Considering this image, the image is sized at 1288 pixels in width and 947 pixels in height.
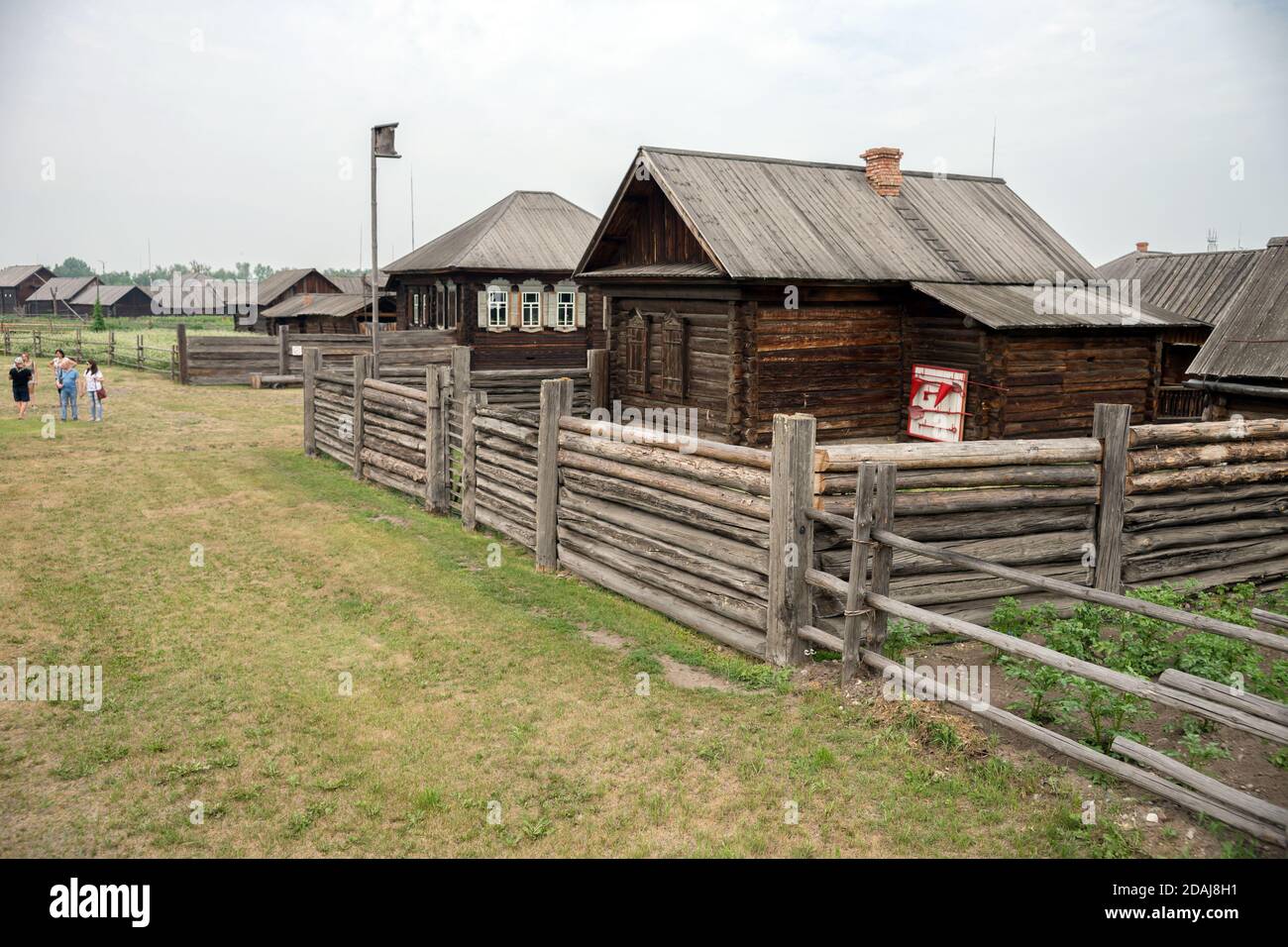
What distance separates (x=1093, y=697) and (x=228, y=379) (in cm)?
3225

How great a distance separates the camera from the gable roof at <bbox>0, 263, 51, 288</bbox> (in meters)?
93.0

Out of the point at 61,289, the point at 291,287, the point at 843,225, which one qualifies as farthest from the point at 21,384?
the point at 61,289

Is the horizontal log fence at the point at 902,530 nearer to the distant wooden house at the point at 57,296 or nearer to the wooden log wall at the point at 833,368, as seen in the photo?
the wooden log wall at the point at 833,368

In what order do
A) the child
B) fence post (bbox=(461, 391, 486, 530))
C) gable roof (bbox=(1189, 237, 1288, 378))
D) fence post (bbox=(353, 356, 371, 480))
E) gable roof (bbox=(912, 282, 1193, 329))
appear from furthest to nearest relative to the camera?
1. the child
2. fence post (bbox=(353, 356, 371, 480))
3. gable roof (bbox=(912, 282, 1193, 329))
4. gable roof (bbox=(1189, 237, 1288, 378))
5. fence post (bbox=(461, 391, 486, 530))

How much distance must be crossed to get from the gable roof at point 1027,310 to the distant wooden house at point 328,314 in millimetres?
28228

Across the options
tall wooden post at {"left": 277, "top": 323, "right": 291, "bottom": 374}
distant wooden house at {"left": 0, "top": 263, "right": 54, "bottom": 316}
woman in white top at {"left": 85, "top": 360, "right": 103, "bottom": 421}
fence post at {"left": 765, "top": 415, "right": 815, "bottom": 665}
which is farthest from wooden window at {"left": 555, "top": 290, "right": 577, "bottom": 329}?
distant wooden house at {"left": 0, "top": 263, "right": 54, "bottom": 316}

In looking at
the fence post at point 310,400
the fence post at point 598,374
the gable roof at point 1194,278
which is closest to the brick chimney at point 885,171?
→ the fence post at point 598,374

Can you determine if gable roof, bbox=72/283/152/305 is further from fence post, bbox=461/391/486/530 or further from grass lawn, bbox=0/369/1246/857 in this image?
grass lawn, bbox=0/369/1246/857

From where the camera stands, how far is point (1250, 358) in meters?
15.1

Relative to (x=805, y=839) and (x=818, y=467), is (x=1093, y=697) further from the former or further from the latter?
(x=818, y=467)

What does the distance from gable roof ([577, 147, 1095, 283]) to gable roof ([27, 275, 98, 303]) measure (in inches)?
3369

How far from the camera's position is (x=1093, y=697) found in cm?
646

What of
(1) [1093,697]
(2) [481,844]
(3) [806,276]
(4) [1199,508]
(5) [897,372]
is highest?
(3) [806,276]
